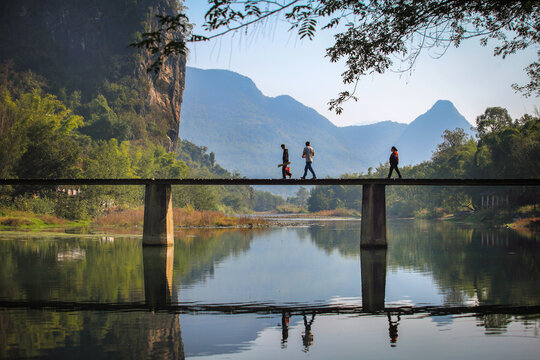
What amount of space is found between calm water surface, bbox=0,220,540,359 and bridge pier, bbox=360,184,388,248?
56.4 inches

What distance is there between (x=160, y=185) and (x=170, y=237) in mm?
3335

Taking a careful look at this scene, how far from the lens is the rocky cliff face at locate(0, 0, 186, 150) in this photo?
5413 inches

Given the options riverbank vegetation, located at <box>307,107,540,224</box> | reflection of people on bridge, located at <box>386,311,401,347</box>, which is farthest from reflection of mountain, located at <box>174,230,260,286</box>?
riverbank vegetation, located at <box>307,107,540,224</box>

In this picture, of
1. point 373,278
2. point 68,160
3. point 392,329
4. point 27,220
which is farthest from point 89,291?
point 68,160

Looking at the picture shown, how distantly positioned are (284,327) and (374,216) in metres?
22.6

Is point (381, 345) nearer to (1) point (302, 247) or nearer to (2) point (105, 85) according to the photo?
(1) point (302, 247)

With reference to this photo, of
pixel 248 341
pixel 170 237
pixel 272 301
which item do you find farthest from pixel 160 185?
pixel 248 341

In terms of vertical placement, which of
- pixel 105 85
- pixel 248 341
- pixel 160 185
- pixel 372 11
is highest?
pixel 105 85

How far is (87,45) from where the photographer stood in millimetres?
148125

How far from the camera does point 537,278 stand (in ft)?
81.5

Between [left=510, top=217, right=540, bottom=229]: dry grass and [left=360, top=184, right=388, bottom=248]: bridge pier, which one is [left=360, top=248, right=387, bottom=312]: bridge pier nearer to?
[left=360, top=184, right=388, bottom=248]: bridge pier

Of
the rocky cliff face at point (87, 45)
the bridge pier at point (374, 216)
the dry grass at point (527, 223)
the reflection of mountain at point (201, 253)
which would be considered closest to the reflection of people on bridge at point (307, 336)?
the reflection of mountain at point (201, 253)

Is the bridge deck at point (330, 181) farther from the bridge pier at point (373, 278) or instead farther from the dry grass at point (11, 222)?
the dry grass at point (11, 222)

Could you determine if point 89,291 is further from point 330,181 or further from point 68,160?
point 68,160
